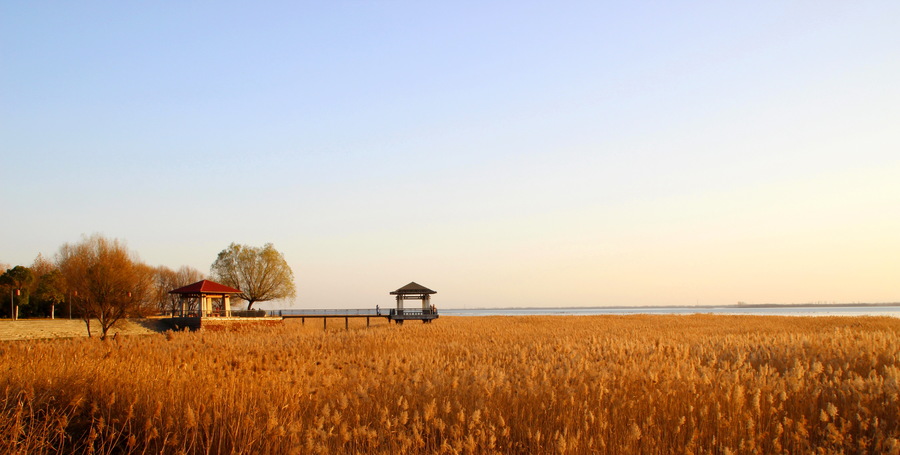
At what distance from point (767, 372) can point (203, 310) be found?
149ft

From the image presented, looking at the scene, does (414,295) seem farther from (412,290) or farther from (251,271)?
(251,271)

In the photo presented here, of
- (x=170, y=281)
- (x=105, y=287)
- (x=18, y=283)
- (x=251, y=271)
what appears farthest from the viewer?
(x=170, y=281)

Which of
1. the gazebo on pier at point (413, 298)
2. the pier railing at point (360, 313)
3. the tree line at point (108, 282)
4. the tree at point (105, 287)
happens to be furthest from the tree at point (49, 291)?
the gazebo on pier at point (413, 298)

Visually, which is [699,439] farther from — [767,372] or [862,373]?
[862,373]

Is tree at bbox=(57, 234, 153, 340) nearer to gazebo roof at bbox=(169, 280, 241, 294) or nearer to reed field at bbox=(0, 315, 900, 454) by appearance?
gazebo roof at bbox=(169, 280, 241, 294)

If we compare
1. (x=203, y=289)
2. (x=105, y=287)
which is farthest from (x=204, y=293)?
(x=105, y=287)

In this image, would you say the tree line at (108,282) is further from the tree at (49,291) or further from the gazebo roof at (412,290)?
the gazebo roof at (412,290)

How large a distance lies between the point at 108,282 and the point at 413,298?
79.4 feet

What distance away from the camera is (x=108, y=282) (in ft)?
143

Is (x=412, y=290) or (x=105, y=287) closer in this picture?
(x=105, y=287)

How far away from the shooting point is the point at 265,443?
7.11 metres

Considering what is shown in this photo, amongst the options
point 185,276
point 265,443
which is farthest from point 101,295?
point 185,276

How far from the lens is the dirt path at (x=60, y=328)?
4203 centimetres

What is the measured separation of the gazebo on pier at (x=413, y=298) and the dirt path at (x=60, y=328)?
2100cm
